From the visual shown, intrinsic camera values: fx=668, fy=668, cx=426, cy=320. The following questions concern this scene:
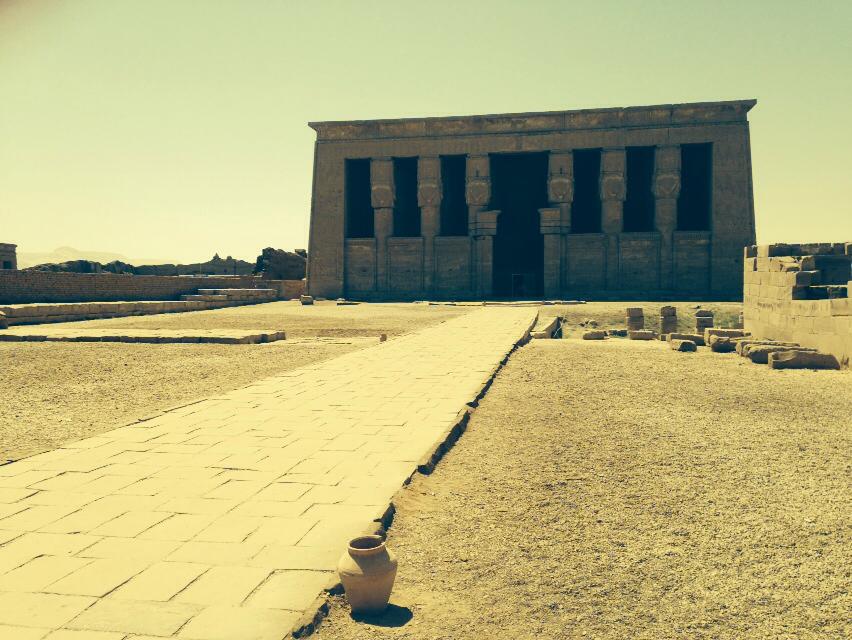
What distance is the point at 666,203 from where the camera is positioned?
30422 mm

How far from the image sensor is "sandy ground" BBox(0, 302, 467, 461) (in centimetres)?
637

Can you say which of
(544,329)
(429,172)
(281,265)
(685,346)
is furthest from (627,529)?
(281,265)

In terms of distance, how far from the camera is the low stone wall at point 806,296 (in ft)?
34.4

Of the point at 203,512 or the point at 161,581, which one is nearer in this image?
the point at 161,581

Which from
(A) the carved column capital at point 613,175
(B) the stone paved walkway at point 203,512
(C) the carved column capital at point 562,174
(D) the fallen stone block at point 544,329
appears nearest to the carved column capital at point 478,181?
(C) the carved column capital at point 562,174

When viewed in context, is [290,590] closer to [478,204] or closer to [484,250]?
[484,250]

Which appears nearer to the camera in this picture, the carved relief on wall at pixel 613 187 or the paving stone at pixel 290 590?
the paving stone at pixel 290 590

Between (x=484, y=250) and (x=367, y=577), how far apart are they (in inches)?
1175

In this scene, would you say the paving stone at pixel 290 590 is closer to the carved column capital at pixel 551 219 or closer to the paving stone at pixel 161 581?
the paving stone at pixel 161 581

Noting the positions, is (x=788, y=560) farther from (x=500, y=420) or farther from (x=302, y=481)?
(x=500, y=420)

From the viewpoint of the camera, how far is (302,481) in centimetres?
420

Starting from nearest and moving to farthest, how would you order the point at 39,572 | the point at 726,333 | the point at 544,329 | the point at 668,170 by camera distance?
the point at 39,572 → the point at 726,333 → the point at 544,329 → the point at 668,170

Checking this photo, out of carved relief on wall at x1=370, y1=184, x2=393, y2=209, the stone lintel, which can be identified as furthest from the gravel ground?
the stone lintel

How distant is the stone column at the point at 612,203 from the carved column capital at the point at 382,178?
10.1 m
